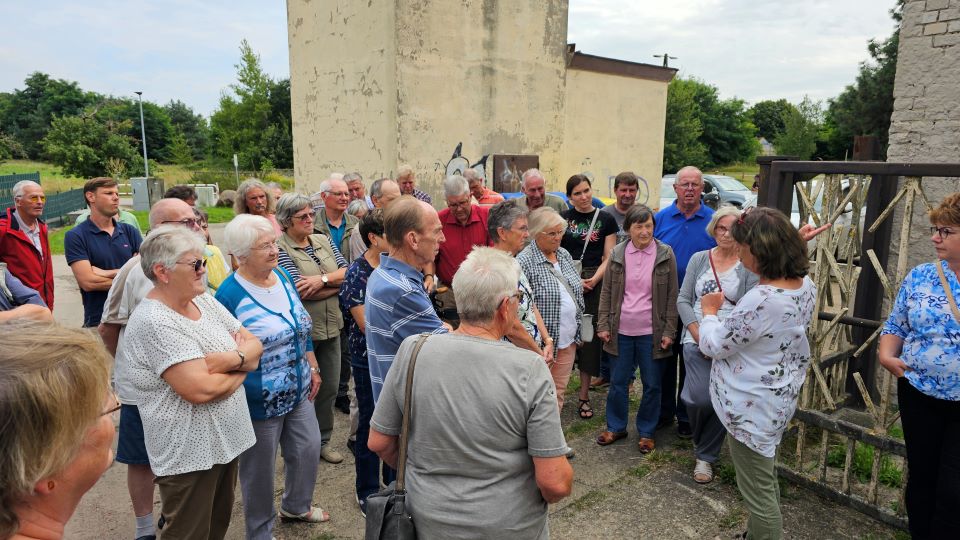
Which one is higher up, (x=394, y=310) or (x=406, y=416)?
(x=394, y=310)

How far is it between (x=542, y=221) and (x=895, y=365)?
6.92 ft

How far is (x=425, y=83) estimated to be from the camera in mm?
10539

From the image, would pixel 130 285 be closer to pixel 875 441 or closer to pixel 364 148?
pixel 875 441

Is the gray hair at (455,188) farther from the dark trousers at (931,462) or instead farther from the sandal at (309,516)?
the dark trousers at (931,462)

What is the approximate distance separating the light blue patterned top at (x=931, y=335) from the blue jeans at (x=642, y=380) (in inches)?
69.2

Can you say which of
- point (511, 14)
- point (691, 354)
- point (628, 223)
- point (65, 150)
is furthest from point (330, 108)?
point (65, 150)

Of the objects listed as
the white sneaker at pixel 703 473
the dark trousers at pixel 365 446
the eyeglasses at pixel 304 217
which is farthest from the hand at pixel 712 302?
the eyeglasses at pixel 304 217

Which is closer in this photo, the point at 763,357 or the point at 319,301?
the point at 763,357

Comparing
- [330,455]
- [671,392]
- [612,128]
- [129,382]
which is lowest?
[330,455]

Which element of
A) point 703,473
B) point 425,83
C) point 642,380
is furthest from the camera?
point 425,83

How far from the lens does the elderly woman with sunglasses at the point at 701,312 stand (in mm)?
3789

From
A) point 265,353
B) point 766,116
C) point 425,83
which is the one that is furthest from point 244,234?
point 766,116

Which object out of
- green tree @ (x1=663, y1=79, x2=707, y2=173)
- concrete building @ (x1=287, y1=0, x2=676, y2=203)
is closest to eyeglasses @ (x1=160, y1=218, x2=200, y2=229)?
Answer: concrete building @ (x1=287, y1=0, x2=676, y2=203)

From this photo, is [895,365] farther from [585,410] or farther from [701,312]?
[585,410]
